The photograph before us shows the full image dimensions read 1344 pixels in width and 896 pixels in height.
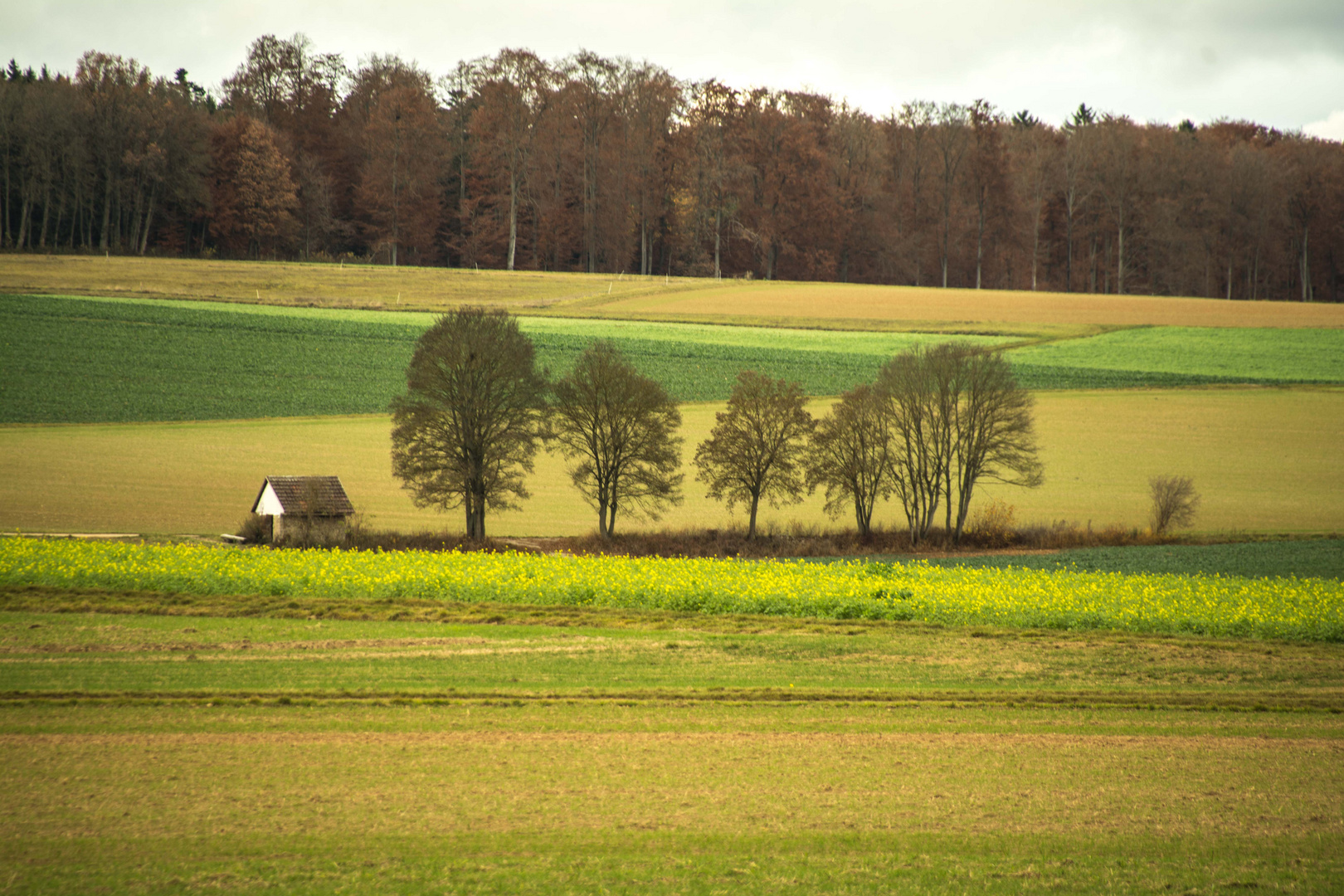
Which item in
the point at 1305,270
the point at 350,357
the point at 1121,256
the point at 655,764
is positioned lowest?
the point at 655,764

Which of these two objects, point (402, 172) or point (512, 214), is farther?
point (402, 172)

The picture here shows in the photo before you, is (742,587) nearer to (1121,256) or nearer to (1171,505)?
(1171,505)

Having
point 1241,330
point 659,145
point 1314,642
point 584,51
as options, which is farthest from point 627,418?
point 584,51

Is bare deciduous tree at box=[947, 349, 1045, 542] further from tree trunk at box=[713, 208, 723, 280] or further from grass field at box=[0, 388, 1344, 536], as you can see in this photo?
tree trunk at box=[713, 208, 723, 280]

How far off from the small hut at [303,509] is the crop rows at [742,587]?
5635 millimetres

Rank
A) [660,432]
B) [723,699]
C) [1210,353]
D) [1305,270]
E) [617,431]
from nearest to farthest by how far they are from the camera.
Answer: [723,699] → [660,432] → [617,431] → [1210,353] → [1305,270]

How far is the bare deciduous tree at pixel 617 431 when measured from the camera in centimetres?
3497

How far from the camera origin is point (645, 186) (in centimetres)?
8962

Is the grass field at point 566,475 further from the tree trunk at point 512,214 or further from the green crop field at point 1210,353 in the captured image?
the tree trunk at point 512,214

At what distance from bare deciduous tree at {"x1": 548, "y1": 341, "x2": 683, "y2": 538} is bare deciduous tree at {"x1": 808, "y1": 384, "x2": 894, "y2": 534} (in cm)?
512

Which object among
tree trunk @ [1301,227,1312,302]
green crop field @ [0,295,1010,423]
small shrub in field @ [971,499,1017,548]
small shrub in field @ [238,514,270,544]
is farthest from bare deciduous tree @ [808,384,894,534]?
tree trunk @ [1301,227,1312,302]

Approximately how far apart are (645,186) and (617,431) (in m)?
58.7

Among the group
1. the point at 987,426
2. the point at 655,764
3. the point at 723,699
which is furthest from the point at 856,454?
the point at 655,764

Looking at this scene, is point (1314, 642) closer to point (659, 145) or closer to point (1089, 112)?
point (659, 145)
